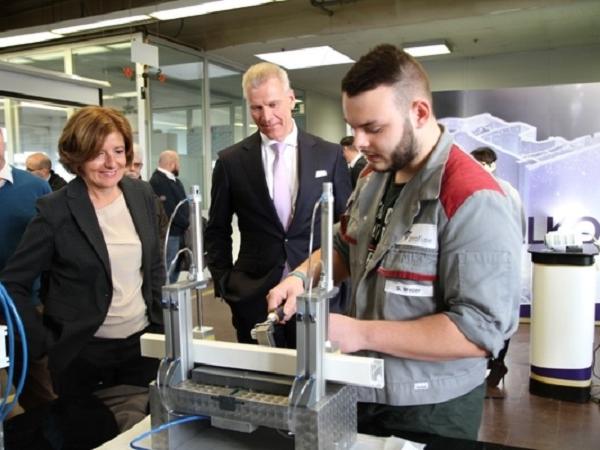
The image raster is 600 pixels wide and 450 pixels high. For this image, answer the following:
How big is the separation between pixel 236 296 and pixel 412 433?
45.2 inches

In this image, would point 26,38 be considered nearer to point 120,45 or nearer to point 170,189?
point 120,45

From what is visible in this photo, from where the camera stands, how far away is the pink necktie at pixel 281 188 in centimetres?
207

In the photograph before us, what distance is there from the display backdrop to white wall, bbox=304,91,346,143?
4.82m

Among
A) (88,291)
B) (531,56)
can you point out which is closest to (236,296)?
(88,291)

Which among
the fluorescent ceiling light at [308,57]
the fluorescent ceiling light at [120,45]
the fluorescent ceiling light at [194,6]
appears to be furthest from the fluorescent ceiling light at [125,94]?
the fluorescent ceiling light at [308,57]

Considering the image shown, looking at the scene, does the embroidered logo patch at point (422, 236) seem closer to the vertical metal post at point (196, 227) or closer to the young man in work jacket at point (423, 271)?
the young man in work jacket at point (423, 271)

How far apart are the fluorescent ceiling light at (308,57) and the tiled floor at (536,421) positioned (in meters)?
4.77

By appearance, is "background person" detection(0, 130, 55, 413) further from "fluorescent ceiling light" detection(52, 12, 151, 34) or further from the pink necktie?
"fluorescent ceiling light" detection(52, 12, 151, 34)

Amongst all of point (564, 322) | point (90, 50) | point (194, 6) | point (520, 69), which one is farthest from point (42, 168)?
point (520, 69)

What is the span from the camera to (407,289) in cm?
107

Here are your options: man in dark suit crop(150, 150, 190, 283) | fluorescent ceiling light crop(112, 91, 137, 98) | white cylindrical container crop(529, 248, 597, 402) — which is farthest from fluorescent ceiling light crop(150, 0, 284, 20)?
white cylindrical container crop(529, 248, 597, 402)

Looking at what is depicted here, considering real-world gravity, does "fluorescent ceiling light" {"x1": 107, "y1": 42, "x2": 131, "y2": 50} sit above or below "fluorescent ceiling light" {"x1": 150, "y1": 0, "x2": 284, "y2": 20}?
above

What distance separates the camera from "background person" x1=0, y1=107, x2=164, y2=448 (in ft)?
4.98

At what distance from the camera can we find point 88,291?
159 cm
